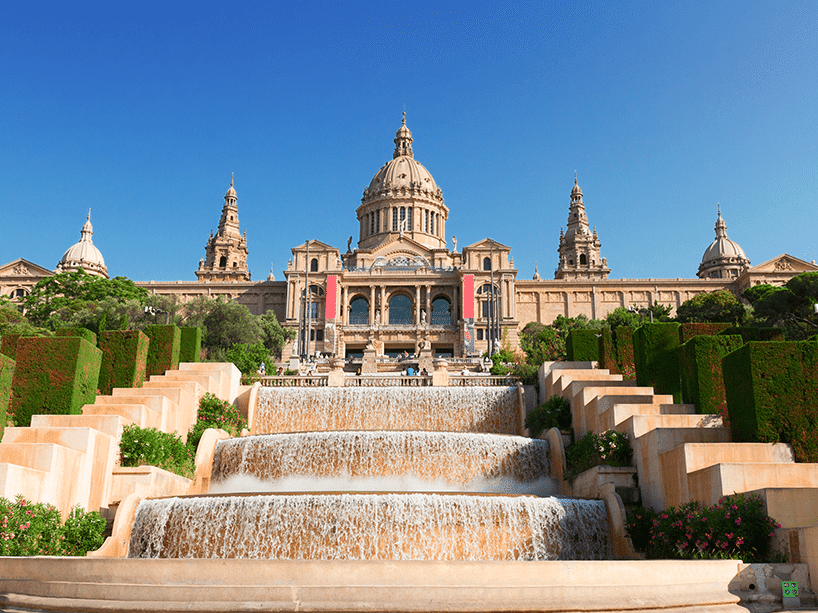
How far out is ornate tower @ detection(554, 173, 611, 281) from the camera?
93.1 m

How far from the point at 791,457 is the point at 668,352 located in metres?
6.93

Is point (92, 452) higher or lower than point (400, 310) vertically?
lower

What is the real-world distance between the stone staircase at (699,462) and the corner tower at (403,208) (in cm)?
6788

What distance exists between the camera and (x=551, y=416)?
2061 cm

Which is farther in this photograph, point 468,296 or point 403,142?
point 403,142

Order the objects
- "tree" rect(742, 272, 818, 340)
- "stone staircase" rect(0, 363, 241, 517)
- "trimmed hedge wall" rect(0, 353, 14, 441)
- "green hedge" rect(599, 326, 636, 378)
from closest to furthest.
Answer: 1. "stone staircase" rect(0, 363, 241, 517)
2. "trimmed hedge wall" rect(0, 353, 14, 441)
3. "green hedge" rect(599, 326, 636, 378)
4. "tree" rect(742, 272, 818, 340)

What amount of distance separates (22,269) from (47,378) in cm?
7625

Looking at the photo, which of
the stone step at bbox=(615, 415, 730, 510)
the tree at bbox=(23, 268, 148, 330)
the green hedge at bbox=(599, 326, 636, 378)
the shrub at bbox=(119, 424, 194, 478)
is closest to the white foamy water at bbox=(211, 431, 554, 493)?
the shrub at bbox=(119, 424, 194, 478)

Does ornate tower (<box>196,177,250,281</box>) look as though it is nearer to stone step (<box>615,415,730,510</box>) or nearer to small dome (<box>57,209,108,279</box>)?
small dome (<box>57,209,108,279</box>)

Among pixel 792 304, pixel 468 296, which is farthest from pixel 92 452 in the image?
pixel 468 296

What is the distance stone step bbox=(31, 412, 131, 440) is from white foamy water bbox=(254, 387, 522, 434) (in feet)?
24.2

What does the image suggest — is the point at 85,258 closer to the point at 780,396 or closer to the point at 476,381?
the point at 476,381

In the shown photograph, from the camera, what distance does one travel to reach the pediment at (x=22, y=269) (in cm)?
8188

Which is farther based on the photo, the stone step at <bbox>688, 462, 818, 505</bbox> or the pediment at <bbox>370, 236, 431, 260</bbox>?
the pediment at <bbox>370, 236, 431, 260</bbox>
